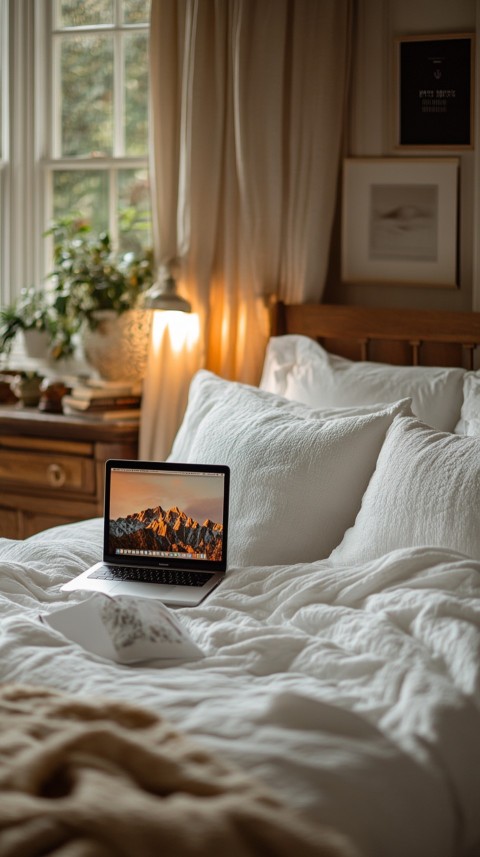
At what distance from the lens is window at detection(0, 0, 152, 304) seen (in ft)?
12.3

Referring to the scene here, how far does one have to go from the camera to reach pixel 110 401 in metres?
3.43

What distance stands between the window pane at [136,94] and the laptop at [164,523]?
1888 millimetres

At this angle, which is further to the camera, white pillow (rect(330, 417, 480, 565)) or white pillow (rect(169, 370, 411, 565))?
white pillow (rect(169, 370, 411, 565))

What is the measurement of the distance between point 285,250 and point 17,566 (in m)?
1.57

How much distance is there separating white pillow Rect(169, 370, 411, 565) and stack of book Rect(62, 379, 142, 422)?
1.13 metres

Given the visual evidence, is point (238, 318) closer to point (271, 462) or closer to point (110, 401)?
point (110, 401)

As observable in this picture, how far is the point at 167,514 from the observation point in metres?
2.19

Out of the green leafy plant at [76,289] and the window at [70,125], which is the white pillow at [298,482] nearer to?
the green leafy plant at [76,289]

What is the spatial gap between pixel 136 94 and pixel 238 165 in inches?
28.6

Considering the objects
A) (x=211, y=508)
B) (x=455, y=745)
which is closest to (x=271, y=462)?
(x=211, y=508)

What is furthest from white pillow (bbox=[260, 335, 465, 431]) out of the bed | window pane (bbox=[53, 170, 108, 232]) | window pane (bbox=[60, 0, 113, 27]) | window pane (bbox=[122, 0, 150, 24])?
window pane (bbox=[60, 0, 113, 27])

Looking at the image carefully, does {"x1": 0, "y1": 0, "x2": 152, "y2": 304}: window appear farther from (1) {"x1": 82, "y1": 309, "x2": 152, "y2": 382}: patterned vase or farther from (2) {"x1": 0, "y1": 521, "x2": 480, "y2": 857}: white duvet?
(2) {"x1": 0, "y1": 521, "x2": 480, "y2": 857}: white duvet

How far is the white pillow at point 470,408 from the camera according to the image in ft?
8.05

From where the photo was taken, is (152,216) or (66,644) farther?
(152,216)
